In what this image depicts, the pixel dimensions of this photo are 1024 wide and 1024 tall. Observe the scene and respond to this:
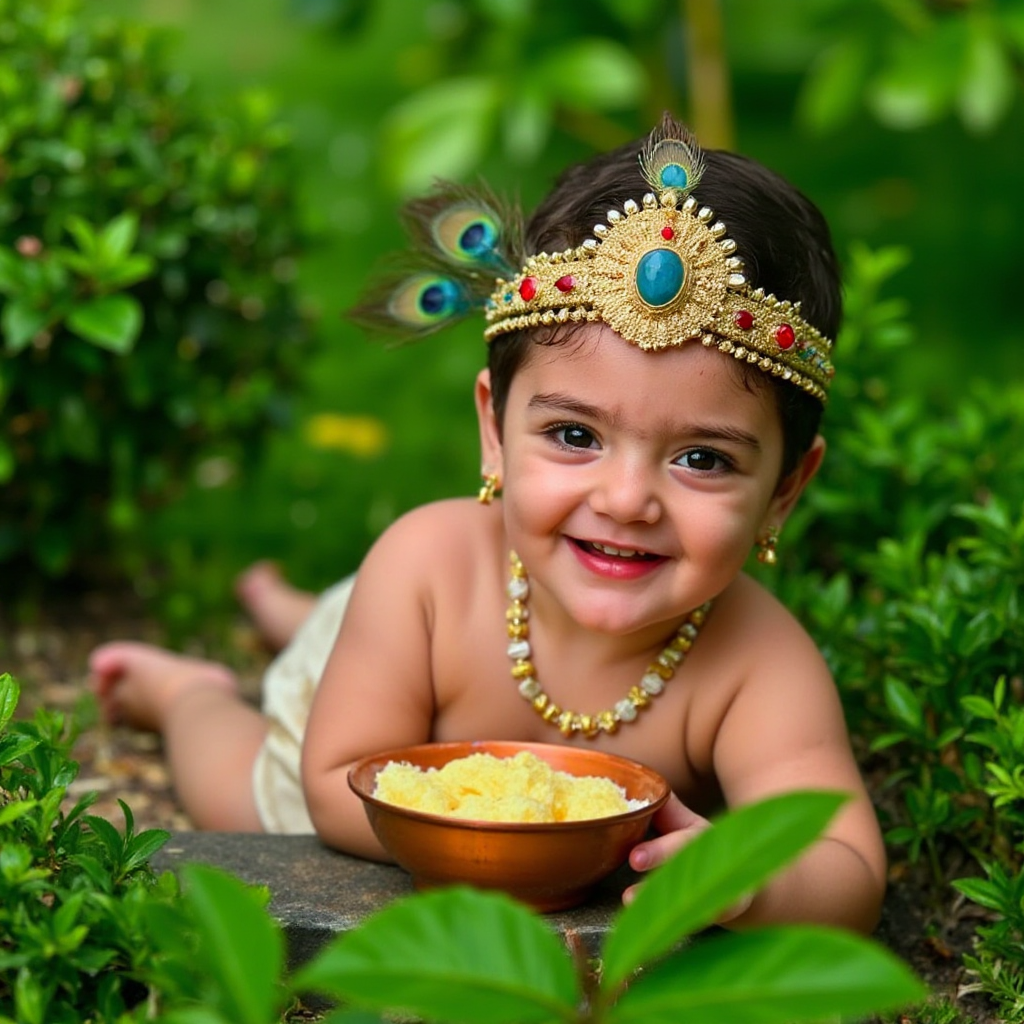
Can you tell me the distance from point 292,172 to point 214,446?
790mm

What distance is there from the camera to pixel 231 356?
4.23 metres

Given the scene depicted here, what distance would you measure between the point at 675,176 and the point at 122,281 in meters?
1.60

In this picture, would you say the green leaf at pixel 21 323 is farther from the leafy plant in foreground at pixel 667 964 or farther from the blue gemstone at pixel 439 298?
the leafy plant in foreground at pixel 667 964

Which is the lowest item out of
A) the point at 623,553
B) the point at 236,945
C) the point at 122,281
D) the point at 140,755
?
the point at 140,755

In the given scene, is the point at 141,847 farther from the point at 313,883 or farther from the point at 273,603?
the point at 273,603

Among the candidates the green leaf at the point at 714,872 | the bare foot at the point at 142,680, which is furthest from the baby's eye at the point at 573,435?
the bare foot at the point at 142,680

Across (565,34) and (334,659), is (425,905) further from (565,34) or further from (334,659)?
(565,34)

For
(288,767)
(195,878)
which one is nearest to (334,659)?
(288,767)

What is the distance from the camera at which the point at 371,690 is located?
275 centimetres

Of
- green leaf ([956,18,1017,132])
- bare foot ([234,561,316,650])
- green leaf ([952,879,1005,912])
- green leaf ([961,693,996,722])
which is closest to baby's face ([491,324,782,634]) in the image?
green leaf ([961,693,996,722])

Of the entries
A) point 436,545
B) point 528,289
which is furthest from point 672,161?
point 436,545

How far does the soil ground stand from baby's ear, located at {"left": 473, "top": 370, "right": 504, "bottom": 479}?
1019 millimetres

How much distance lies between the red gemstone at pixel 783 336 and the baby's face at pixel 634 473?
0.08 meters

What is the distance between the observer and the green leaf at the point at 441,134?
227 inches
